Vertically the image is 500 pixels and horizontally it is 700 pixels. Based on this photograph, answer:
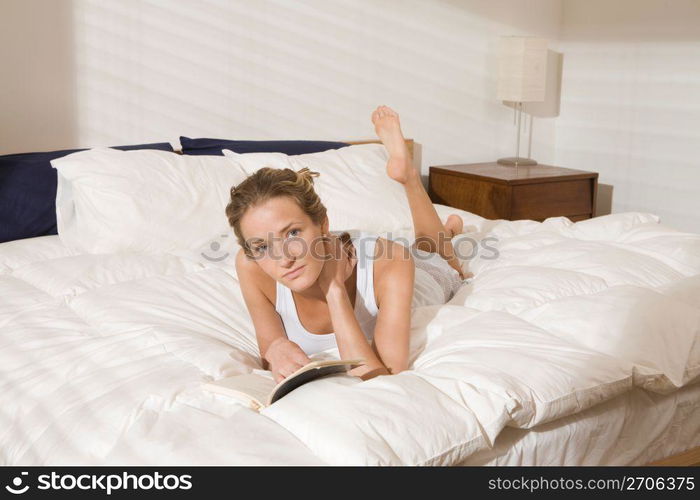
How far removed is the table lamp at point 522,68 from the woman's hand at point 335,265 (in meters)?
2.30

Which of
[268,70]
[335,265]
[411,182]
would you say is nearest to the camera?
[335,265]

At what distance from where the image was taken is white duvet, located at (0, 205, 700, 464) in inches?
49.2

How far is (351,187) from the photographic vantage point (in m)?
2.80

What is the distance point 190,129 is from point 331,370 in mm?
2019

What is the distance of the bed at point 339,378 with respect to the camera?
1.27m

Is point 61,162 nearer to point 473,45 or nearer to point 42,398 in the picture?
point 42,398

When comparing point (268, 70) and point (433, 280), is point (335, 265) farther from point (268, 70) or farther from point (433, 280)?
point (268, 70)

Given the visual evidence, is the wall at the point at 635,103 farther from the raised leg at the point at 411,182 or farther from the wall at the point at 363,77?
the raised leg at the point at 411,182

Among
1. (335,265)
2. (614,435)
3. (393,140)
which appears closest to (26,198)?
(393,140)

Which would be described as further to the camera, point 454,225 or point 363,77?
point 363,77

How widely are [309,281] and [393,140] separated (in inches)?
39.6

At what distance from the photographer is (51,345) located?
1.69 m
